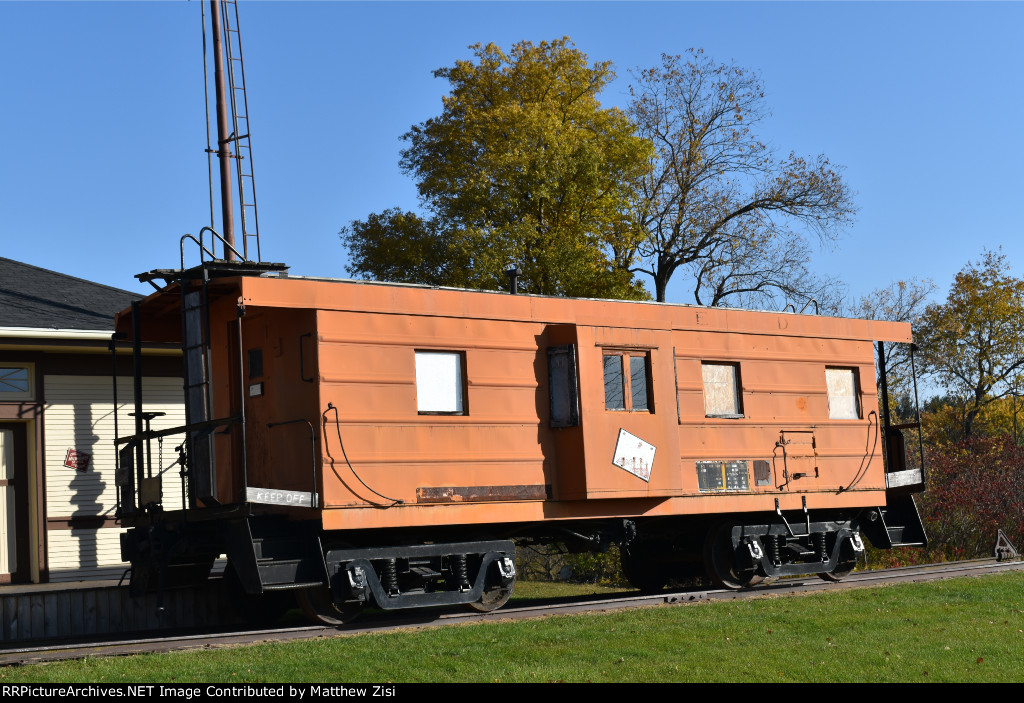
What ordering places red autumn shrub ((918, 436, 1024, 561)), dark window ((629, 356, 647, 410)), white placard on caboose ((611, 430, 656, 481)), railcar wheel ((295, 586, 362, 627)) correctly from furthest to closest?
red autumn shrub ((918, 436, 1024, 561)) → dark window ((629, 356, 647, 410)) → white placard on caboose ((611, 430, 656, 481)) → railcar wheel ((295, 586, 362, 627))

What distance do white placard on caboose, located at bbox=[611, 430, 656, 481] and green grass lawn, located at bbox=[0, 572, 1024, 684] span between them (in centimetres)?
190

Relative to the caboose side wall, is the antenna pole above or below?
above

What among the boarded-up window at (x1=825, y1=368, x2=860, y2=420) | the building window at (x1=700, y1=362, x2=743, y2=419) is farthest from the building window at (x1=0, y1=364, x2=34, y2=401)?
the boarded-up window at (x1=825, y1=368, x2=860, y2=420)

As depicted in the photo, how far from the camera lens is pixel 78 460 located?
16.0m

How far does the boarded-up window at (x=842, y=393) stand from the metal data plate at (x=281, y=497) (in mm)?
7806

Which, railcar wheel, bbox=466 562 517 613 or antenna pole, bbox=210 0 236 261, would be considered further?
antenna pole, bbox=210 0 236 261

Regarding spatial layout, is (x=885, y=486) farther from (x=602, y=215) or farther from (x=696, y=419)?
(x=602, y=215)

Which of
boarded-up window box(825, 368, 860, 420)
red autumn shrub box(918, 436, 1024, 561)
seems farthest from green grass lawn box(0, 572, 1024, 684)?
red autumn shrub box(918, 436, 1024, 561)

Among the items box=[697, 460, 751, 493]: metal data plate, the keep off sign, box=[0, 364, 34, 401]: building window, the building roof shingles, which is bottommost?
box=[697, 460, 751, 493]: metal data plate

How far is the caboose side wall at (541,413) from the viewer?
38.6ft

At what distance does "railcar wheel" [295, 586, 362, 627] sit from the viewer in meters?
12.0

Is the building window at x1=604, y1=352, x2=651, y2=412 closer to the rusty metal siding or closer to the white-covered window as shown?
the rusty metal siding

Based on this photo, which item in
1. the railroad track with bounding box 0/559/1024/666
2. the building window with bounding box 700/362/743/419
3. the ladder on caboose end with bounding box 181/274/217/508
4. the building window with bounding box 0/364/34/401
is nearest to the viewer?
the railroad track with bounding box 0/559/1024/666

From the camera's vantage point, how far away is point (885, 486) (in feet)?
53.7
